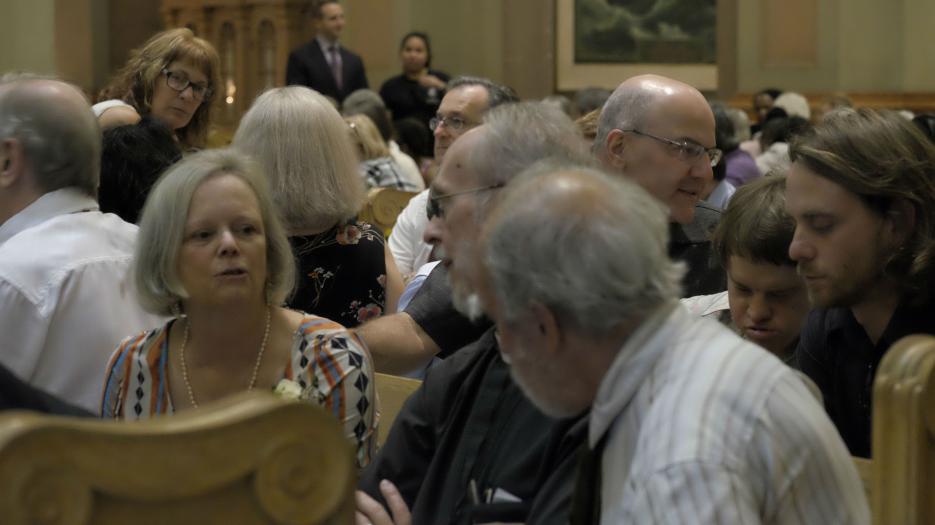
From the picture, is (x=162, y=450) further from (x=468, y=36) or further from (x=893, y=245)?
(x=468, y=36)

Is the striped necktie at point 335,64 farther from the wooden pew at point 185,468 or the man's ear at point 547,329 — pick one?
the wooden pew at point 185,468

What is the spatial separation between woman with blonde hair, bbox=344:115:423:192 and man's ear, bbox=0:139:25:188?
389 cm

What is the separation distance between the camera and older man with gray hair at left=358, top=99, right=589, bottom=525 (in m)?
2.50

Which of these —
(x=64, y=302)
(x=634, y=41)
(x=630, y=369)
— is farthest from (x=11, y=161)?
(x=634, y=41)

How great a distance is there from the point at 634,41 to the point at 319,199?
11.7 meters

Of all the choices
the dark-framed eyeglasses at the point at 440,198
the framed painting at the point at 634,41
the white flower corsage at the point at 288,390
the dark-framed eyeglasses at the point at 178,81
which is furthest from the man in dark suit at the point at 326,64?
the dark-framed eyeglasses at the point at 440,198

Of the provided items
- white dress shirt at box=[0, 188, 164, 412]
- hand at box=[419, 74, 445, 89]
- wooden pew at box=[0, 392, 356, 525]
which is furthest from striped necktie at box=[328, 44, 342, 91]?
wooden pew at box=[0, 392, 356, 525]

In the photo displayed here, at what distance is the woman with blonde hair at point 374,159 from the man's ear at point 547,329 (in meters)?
5.56

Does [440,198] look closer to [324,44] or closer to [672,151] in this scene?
[672,151]

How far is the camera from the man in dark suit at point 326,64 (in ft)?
38.3

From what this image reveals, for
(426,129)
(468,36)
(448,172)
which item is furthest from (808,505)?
(468,36)

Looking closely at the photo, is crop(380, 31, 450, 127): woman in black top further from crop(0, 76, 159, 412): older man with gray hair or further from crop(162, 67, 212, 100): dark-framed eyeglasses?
crop(0, 76, 159, 412): older man with gray hair

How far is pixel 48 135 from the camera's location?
3760 millimetres

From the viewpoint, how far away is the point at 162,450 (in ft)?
5.26
